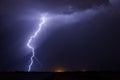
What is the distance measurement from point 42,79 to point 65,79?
1641mm

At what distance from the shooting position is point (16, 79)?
1803 centimetres

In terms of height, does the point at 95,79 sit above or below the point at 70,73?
below

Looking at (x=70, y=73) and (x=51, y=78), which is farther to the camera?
(x=70, y=73)

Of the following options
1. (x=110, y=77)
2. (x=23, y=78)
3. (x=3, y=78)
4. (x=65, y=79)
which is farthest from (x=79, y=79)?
(x=3, y=78)

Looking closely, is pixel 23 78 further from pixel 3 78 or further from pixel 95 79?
pixel 95 79

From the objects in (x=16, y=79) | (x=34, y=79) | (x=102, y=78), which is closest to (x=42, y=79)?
(x=34, y=79)

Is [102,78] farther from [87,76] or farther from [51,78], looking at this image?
[51,78]

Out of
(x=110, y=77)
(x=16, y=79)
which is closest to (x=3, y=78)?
(x=16, y=79)

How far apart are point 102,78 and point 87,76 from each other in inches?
46.6

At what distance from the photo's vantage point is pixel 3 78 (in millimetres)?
18516

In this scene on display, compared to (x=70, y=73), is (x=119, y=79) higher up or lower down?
lower down

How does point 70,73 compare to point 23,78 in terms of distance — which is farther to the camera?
point 70,73

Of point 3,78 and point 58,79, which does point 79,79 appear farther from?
point 3,78

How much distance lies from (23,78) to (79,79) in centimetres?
413
